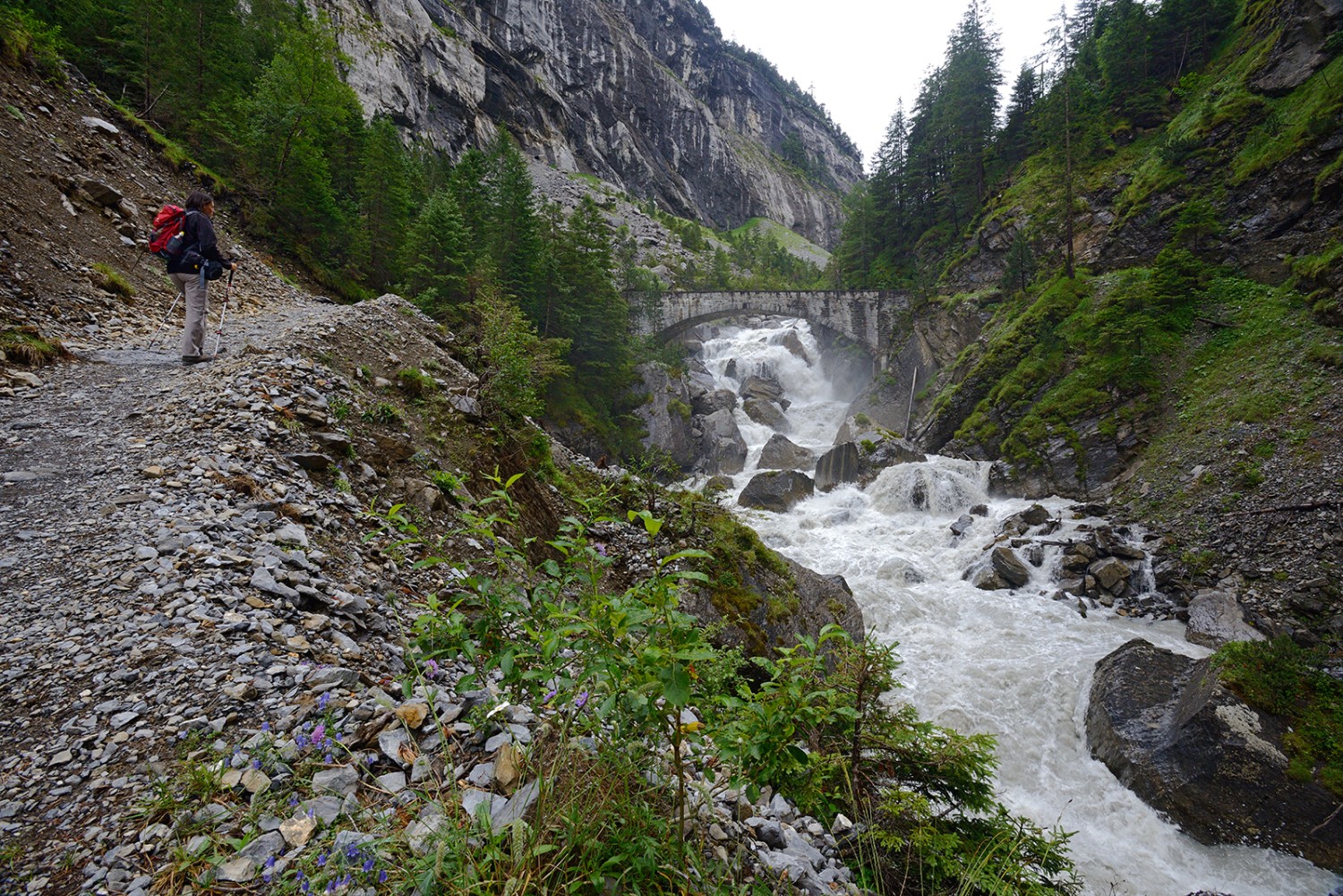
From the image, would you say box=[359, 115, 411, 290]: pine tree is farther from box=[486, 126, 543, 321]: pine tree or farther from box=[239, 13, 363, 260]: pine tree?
box=[486, 126, 543, 321]: pine tree

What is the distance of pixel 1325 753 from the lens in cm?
691

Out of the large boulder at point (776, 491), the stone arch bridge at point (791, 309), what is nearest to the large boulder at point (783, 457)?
the large boulder at point (776, 491)

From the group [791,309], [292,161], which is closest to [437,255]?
[292,161]

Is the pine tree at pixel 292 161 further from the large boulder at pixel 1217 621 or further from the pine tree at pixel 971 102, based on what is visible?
the pine tree at pixel 971 102

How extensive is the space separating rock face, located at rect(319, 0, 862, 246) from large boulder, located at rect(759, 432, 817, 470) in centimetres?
4896

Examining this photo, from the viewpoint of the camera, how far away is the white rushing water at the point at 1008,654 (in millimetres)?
6620

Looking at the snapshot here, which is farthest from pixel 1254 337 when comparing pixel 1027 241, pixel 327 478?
pixel 327 478

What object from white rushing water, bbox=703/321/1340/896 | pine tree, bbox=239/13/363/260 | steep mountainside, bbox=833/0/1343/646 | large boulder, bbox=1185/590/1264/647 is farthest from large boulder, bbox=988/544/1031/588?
pine tree, bbox=239/13/363/260

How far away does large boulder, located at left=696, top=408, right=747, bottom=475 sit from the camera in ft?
97.2

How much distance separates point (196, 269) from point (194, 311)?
0.59m

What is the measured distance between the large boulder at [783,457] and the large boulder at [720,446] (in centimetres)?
146

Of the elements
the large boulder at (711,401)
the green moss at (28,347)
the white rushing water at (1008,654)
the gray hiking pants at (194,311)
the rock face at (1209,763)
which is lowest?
the white rushing water at (1008,654)

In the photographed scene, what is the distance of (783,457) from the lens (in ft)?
96.3

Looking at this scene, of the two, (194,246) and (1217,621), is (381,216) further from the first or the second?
(1217,621)
